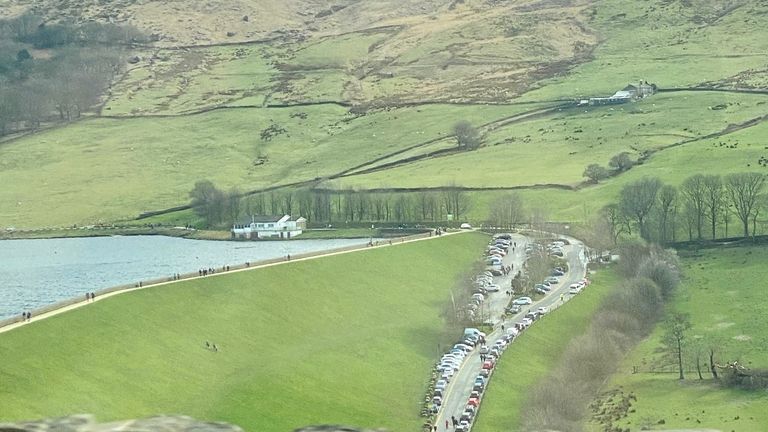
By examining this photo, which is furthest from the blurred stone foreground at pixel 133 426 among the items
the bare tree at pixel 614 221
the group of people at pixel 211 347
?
the bare tree at pixel 614 221

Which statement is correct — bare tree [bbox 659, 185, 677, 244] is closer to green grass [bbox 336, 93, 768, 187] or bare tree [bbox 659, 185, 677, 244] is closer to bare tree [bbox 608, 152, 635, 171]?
green grass [bbox 336, 93, 768, 187]

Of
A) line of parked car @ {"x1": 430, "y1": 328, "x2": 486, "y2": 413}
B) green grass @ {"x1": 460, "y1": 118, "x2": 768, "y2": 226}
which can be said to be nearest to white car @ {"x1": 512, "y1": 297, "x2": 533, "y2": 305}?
line of parked car @ {"x1": 430, "y1": 328, "x2": 486, "y2": 413}

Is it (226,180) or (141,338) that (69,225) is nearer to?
(226,180)

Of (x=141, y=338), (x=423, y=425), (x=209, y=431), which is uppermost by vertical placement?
(x=209, y=431)

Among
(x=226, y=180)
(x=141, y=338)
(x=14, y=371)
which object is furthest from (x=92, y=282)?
(x=226, y=180)

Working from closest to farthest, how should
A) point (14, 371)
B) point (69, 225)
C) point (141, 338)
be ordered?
1. point (14, 371)
2. point (141, 338)
3. point (69, 225)
